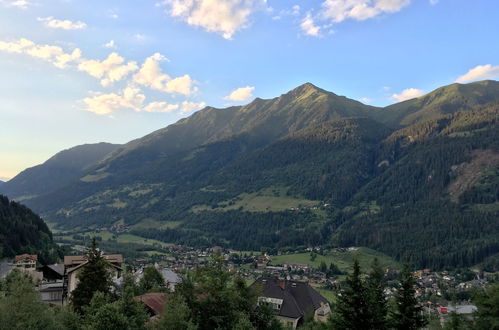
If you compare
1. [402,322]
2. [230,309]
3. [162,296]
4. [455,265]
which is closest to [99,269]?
[162,296]

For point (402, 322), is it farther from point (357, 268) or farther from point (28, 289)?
point (28, 289)

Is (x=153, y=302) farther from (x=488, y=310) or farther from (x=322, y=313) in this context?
(x=322, y=313)

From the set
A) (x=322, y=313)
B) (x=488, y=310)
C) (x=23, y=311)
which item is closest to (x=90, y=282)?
(x=23, y=311)

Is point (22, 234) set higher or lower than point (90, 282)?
lower

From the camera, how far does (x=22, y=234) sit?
13925cm

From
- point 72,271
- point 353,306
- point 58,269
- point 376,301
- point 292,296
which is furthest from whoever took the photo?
point 58,269

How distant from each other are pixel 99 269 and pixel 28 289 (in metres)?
10.7

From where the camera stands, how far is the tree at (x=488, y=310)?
34.3 metres

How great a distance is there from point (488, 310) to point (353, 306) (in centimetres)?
1171

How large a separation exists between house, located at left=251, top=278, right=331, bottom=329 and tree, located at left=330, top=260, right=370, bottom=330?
114 ft

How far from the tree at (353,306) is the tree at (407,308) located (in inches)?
127

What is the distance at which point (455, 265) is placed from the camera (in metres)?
178

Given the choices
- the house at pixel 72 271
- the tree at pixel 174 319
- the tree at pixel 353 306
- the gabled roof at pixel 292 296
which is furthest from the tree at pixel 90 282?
the gabled roof at pixel 292 296

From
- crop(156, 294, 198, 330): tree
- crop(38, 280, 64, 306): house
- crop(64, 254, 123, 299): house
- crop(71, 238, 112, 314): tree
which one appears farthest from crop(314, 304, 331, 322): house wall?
crop(156, 294, 198, 330): tree
